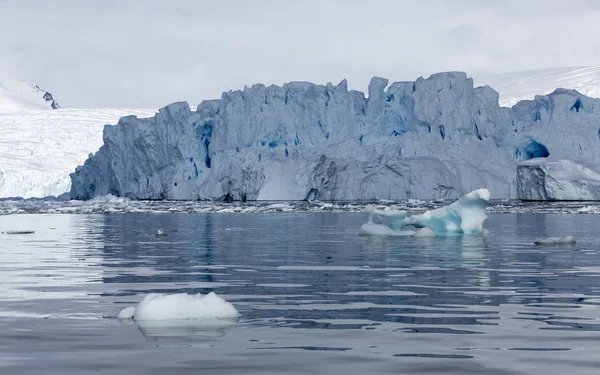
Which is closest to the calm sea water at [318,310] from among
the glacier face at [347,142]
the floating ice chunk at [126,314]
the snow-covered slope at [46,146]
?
the floating ice chunk at [126,314]


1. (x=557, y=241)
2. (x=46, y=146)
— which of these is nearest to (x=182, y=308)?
(x=557, y=241)

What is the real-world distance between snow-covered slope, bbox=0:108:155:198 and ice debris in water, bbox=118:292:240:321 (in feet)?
221

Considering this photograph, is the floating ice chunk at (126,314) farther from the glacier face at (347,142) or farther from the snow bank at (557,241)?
the glacier face at (347,142)

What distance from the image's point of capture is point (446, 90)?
1882 inches

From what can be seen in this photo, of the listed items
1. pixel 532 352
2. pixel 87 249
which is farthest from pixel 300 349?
pixel 87 249

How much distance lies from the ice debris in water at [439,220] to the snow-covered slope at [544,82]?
134 ft

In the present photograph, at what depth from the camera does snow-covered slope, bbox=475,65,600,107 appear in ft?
200

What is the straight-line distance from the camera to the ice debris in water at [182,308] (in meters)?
6.75

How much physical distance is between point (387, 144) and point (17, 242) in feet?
106

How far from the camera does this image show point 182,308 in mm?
6777

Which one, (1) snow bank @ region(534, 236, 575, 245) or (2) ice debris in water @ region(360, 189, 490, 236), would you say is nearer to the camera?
(1) snow bank @ region(534, 236, 575, 245)

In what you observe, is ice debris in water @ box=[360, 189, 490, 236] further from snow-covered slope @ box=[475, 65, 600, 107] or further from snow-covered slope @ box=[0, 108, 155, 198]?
snow-covered slope @ box=[0, 108, 155, 198]

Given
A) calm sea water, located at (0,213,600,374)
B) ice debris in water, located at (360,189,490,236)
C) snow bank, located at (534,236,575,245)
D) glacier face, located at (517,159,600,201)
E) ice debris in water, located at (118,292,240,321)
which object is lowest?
calm sea water, located at (0,213,600,374)

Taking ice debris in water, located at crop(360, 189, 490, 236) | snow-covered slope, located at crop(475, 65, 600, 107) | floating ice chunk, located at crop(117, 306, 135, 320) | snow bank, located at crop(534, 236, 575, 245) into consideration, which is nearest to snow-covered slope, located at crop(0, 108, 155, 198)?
snow-covered slope, located at crop(475, 65, 600, 107)
